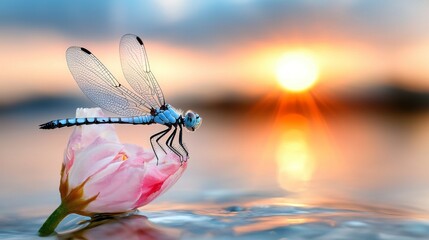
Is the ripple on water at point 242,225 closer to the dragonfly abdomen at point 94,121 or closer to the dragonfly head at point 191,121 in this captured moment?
the dragonfly abdomen at point 94,121

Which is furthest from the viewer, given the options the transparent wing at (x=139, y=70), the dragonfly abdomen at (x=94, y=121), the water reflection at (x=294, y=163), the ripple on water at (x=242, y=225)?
the water reflection at (x=294, y=163)

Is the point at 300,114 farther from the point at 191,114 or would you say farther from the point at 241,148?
the point at 191,114

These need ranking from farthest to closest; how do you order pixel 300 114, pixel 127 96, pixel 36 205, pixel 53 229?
pixel 300 114
pixel 127 96
pixel 36 205
pixel 53 229

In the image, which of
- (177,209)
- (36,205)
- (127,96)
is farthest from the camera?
(127,96)

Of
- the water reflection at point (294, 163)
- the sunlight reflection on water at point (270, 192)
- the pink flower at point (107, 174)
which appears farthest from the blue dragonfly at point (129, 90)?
the pink flower at point (107, 174)

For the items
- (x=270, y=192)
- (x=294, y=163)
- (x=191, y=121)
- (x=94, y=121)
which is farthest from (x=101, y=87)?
(x=294, y=163)

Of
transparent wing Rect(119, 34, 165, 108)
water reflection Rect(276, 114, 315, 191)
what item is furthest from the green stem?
water reflection Rect(276, 114, 315, 191)

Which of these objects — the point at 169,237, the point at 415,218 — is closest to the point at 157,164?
the point at 169,237

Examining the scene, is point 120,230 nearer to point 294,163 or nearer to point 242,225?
point 242,225
